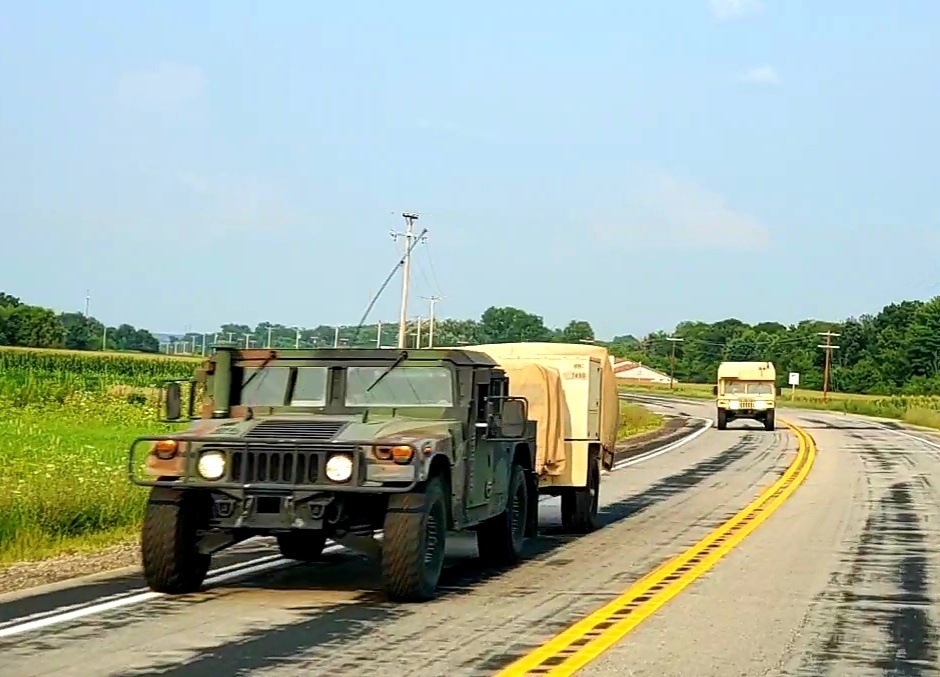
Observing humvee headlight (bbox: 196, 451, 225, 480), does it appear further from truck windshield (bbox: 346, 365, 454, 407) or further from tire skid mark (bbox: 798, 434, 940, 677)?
tire skid mark (bbox: 798, 434, 940, 677)

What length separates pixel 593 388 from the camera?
18.4m

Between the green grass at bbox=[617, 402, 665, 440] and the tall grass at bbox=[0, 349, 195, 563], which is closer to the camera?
the tall grass at bbox=[0, 349, 195, 563]

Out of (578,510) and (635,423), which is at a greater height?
(635,423)

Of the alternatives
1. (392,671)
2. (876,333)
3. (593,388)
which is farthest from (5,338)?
(392,671)

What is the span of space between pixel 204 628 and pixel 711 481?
1989cm

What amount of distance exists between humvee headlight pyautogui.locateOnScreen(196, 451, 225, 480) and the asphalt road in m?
0.99

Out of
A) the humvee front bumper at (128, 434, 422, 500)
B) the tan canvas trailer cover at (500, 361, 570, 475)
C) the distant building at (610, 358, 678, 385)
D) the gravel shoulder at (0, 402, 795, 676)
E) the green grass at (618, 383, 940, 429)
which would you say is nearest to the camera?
the gravel shoulder at (0, 402, 795, 676)

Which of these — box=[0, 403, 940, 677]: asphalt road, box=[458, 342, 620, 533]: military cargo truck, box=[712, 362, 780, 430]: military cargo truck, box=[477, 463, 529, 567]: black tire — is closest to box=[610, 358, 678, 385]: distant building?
box=[712, 362, 780, 430]: military cargo truck

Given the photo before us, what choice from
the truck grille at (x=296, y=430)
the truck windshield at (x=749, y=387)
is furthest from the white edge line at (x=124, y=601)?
the truck windshield at (x=749, y=387)

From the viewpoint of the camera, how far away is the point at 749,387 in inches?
2312

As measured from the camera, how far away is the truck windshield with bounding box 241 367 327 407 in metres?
12.9

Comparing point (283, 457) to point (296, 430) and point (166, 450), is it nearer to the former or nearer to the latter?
point (296, 430)

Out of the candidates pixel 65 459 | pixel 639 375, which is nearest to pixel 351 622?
pixel 65 459

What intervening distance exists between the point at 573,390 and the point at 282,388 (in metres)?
5.76
